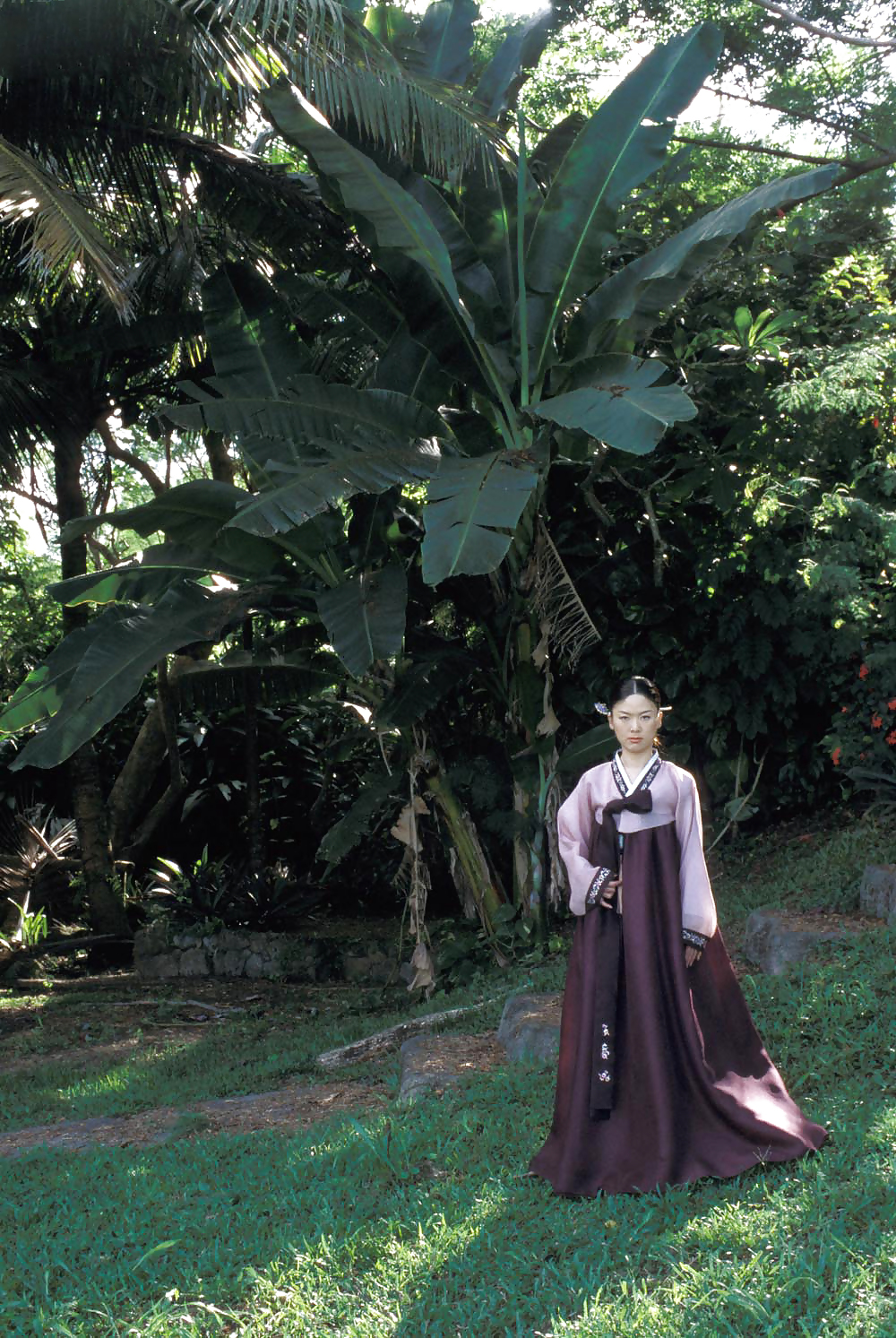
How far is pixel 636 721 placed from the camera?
3.99 metres

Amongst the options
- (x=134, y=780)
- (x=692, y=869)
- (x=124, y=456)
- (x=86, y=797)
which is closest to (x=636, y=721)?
(x=692, y=869)

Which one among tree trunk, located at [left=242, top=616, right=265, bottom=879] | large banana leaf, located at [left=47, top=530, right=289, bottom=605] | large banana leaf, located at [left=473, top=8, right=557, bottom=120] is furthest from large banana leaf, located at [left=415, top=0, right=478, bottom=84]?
tree trunk, located at [left=242, top=616, right=265, bottom=879]

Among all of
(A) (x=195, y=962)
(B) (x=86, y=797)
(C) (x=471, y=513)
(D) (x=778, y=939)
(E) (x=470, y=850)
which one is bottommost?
(A) (x=195, y=962)

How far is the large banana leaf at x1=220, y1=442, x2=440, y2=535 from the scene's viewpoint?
19.2ft

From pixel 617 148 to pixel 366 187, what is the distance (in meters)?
1.46

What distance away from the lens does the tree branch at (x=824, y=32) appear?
323 inches

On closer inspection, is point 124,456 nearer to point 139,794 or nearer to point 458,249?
point 139,794

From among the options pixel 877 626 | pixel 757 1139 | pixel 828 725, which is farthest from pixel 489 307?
pixel 757 1139

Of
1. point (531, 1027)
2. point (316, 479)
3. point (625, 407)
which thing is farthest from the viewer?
point (316, 479)

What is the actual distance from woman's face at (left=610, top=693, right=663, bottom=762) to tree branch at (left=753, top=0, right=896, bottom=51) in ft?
21.0

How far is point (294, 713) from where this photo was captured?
1262 centimetres

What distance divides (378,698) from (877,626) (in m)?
3.20

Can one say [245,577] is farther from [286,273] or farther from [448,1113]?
[448,1113]

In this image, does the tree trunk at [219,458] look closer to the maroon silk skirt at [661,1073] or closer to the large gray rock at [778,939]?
the large gray rock at [778,939]
